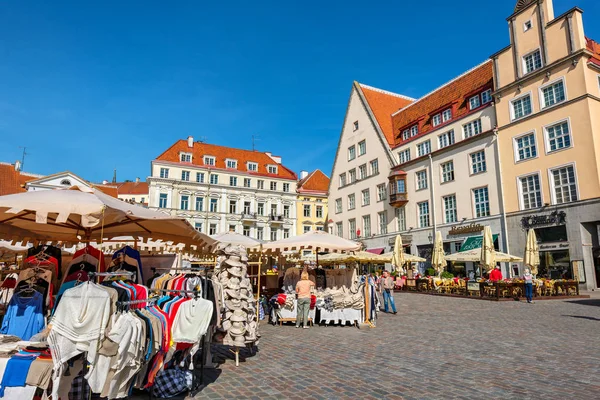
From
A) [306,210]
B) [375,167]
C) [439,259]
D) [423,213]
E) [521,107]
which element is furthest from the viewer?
[306,210]

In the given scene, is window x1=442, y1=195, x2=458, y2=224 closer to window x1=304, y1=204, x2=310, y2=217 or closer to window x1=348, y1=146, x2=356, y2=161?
window x1=348, y1=146, x2=356, y2=161

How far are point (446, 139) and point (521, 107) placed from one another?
729 centimetres

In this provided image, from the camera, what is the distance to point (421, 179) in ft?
121

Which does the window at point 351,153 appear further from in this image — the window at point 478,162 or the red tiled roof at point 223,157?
the window at point 478,162

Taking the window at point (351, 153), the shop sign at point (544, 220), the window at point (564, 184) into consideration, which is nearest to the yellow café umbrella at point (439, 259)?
the shop sign at point (544, 220)

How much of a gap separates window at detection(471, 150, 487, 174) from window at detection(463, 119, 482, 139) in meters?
1.85

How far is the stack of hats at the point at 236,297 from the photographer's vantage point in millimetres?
7123

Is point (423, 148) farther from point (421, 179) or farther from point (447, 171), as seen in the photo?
point (447, 171)

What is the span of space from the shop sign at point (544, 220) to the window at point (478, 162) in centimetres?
567

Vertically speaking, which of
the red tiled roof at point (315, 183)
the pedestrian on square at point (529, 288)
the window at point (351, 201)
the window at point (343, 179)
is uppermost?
the red tiled roof at point (315, 183)

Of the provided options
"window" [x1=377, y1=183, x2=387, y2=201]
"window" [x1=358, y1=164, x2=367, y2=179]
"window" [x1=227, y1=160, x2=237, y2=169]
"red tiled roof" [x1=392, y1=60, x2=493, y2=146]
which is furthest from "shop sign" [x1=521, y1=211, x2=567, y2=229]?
"window" [x1=227, y1=160, x2=237, y2=169]

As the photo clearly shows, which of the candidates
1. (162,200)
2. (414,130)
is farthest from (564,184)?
(162,200)

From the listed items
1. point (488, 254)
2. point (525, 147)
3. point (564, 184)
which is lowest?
point (488, 254)

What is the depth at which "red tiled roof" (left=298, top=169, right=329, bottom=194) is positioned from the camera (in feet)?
199
